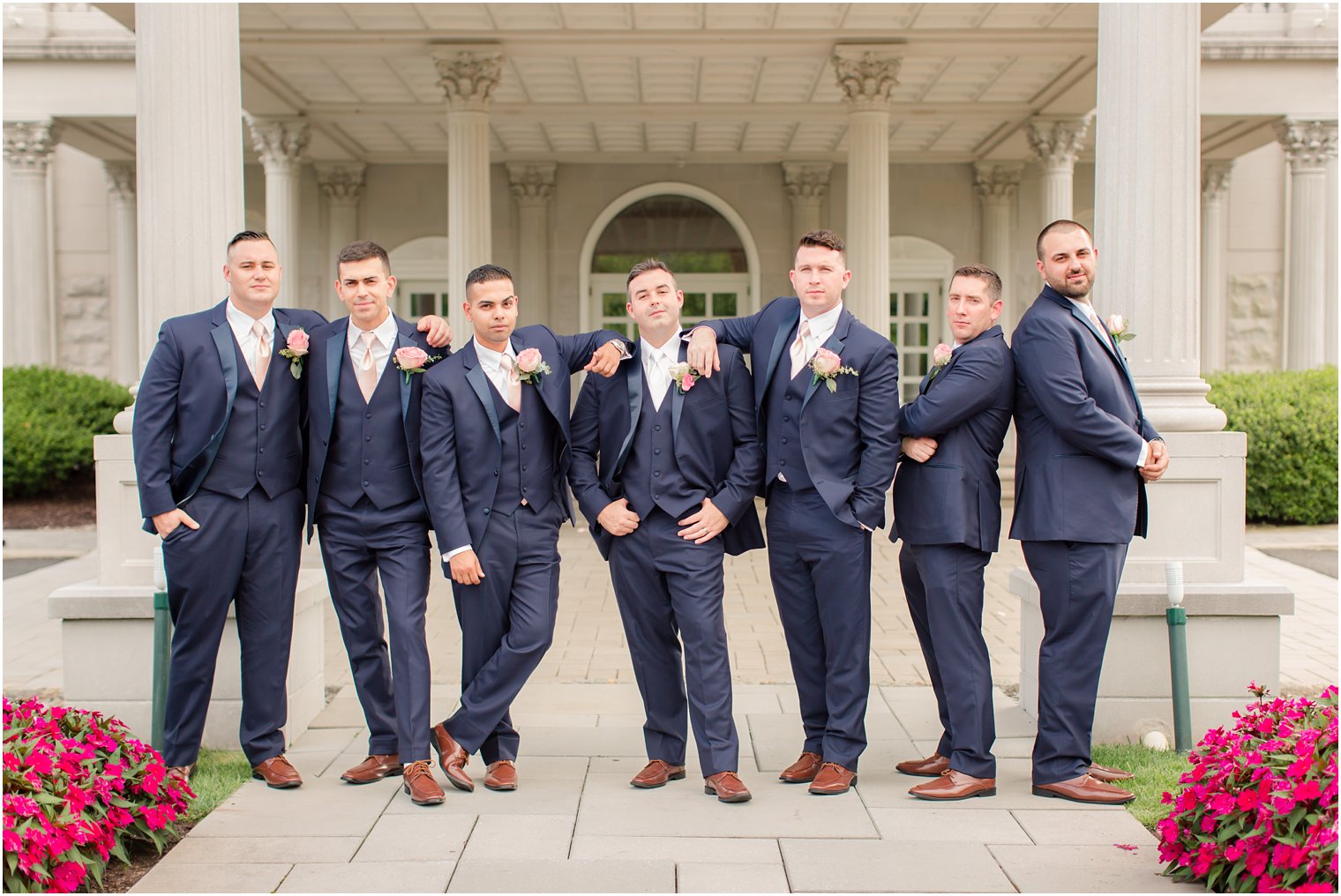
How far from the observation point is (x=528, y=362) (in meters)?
4.77

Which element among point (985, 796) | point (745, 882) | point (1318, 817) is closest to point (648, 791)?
point (745, 882)

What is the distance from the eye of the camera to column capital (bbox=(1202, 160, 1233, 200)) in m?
19.6

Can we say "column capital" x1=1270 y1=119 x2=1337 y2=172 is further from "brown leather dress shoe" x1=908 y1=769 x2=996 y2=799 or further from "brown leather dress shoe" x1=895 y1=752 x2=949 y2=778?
"brown leather dress shoe" x1=908 y1=769 x2=996 y2=799

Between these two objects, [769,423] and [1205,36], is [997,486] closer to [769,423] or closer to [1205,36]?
[769,423]

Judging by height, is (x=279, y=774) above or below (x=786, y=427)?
below

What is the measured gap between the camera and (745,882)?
12.7 feet

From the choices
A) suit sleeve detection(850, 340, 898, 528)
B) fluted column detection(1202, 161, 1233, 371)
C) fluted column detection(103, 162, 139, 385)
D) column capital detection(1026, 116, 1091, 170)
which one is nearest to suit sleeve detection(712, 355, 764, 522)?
suit sleeve detection(850, 340, 898, 528)

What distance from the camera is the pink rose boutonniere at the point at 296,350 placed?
16.0 feet

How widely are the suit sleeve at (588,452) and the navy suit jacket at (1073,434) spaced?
65.7 inches

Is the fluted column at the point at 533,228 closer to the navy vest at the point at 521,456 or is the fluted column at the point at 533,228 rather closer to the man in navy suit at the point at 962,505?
the navy vest at the point at 521,456

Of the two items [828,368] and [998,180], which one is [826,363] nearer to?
[828,368]

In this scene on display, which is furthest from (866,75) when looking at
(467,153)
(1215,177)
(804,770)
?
(804,770)

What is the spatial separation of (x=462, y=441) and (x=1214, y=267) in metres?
18.3

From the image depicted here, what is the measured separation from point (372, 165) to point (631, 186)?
4460 mm
